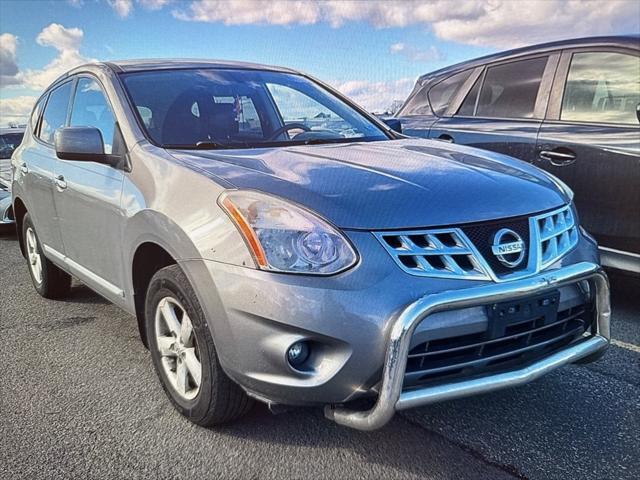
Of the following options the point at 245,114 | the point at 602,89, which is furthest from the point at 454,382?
the point at 602,89

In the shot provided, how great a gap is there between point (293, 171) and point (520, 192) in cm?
90

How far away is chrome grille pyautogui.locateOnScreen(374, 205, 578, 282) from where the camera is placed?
6.42ft

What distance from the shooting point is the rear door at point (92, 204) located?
2.82 meters

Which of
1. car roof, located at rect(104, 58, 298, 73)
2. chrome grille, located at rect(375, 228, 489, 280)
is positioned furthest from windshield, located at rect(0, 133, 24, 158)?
chrome grille, located at rect(375, 228, 489, 280)

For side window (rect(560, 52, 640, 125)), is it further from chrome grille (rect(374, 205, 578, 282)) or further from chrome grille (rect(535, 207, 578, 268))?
chrome grille (rect(374, 205, 578, 282))

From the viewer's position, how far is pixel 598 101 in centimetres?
389

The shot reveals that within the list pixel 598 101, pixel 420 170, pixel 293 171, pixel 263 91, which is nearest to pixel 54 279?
pixel 263 91

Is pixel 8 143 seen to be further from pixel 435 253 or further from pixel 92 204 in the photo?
pixel 435 253

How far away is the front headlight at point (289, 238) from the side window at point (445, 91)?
11.0ft

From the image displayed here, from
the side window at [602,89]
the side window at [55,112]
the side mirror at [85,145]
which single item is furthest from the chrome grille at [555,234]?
the side window at [55,112]

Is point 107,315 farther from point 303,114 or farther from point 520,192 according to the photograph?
point 520,192

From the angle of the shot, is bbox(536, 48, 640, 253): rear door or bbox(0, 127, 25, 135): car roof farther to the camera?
bbox(0, 127, 25, 135): car roof

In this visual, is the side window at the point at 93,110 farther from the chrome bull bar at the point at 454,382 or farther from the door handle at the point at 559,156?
the door handle at the point at 559,156

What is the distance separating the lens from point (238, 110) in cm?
327
